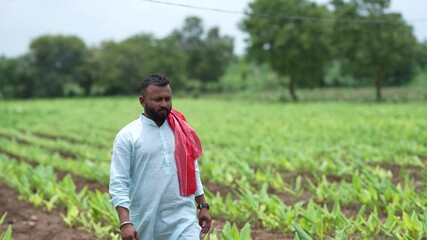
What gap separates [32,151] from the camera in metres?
11.6

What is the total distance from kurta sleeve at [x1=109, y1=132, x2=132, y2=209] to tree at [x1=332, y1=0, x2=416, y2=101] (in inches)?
1238

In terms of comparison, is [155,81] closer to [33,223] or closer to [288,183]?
[33,223]

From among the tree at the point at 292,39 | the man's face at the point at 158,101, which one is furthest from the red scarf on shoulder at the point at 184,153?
the tree at the point at 292,39

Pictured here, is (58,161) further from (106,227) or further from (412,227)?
(412,227)

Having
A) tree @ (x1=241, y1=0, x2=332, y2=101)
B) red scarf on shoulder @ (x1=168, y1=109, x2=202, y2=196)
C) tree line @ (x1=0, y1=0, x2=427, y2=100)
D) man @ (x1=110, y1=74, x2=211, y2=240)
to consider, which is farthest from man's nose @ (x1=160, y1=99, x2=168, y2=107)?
tree @ (x1=241, y1=0, x2=332, y2=101)

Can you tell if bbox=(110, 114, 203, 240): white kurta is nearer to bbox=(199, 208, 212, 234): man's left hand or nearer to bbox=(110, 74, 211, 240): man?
bbox=(110, 74, 211, 240): man

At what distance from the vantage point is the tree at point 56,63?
199 feet

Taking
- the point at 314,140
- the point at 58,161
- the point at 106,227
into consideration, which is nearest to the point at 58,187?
the point at 106,227

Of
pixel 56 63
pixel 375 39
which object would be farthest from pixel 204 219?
pixel 56 63

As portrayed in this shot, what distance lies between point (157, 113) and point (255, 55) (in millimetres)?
36838

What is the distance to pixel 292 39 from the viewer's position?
3756 centimetres

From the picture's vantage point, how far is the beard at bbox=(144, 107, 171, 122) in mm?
2955

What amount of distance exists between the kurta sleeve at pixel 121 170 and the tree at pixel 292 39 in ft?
114

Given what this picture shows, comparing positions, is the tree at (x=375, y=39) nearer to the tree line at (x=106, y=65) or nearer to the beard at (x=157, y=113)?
the tree line at (x=106, y=65)
